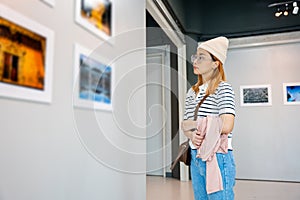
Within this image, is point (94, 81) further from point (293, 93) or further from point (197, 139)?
point (293, 93)

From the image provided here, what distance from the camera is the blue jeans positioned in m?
1.18

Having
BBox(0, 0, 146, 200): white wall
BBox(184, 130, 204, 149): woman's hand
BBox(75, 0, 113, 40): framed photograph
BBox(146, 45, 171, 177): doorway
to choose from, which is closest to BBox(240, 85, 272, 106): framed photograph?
BBox(146, 45, 171, 177): doorway

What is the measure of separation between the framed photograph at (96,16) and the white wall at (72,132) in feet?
0.15

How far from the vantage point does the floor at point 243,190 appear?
332 cm

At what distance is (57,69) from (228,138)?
891 millimetres

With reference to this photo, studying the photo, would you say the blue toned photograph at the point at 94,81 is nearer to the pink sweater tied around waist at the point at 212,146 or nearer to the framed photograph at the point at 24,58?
the framed photograph at the point at 24,58

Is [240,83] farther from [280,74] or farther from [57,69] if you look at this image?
[57,69]

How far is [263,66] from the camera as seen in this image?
4.93 meters

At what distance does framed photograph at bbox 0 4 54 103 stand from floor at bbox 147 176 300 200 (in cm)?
235

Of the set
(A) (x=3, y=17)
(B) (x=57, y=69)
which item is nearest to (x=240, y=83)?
(B) (x=57, y=69)

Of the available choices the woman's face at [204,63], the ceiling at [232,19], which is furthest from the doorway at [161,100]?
the woman's face at [204,63]

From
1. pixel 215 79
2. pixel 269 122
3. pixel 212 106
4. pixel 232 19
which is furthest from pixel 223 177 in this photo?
pixel 232 19

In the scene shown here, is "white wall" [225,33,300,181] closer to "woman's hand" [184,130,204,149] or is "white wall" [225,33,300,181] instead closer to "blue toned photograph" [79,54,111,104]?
"blue toned photograph" [79,54,111,104]

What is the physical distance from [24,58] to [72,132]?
49 centimetres
